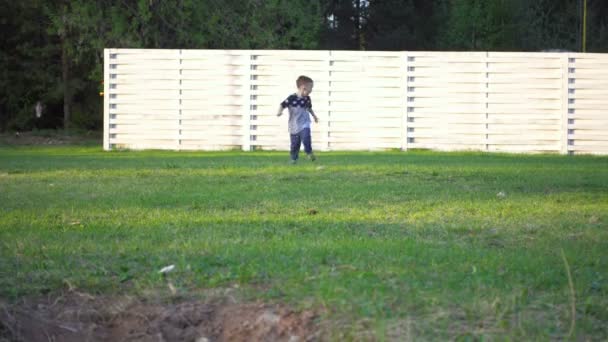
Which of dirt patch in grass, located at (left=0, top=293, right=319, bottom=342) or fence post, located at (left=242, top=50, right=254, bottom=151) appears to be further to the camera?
fence post, located at (left=242, top=50, right=254, bottom=151)

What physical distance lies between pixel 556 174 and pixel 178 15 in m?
17.0

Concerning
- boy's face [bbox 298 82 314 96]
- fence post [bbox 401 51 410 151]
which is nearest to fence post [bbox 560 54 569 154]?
fence post [bbox 401 51 410 151]

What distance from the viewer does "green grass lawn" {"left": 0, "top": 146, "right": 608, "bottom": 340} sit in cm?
483

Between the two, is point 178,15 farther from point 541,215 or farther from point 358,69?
point 541,215

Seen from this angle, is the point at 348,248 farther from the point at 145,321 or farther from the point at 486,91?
the point at 486,91

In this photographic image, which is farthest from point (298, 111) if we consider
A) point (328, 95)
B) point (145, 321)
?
point (145, 321)

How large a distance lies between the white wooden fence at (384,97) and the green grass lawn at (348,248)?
10637 mm

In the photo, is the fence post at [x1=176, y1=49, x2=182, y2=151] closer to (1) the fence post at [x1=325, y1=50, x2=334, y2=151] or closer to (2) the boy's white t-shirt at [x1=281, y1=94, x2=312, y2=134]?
(1) the fence post at [x1=325, y1=50, x2=334, y2=151]

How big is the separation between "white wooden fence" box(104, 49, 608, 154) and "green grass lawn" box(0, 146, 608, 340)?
1064 cm

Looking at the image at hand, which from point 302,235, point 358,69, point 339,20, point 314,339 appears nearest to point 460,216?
point 302,235

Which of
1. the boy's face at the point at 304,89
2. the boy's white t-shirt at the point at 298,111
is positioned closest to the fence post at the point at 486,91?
the boy's face at the point at 304,89

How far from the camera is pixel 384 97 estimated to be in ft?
74.0

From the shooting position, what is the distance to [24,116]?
35.1 metres

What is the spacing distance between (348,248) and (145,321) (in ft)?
6.02
